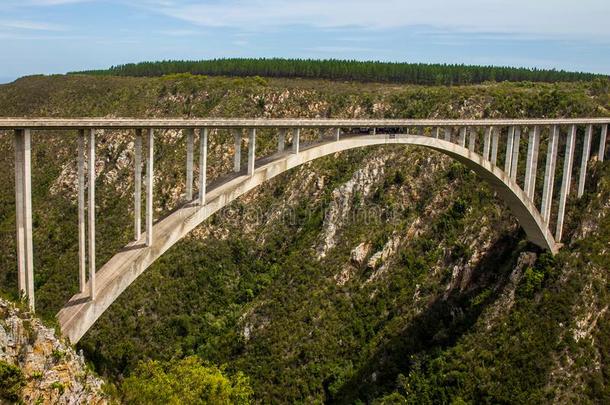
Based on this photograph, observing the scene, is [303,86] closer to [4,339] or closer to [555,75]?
[555,75]

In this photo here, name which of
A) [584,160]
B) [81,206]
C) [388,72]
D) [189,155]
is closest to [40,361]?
[81,206]

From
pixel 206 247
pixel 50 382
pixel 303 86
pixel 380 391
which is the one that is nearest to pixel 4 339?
pixel 50 382

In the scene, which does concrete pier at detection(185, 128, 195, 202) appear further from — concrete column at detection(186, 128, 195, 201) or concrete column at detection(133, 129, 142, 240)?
concrete column at detection(133, 129, 142, 240)

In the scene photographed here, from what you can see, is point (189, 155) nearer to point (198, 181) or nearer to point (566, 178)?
point (198, 181)

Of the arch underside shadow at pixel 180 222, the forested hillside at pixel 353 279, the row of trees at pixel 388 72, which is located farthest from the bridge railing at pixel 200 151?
the row of trees at pixel 388 72

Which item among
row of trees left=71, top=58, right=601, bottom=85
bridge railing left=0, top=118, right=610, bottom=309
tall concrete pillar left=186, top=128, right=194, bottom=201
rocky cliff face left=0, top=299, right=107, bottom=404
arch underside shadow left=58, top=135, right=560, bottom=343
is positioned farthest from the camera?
row of trees left=71, top=58, right=601, bottom=85

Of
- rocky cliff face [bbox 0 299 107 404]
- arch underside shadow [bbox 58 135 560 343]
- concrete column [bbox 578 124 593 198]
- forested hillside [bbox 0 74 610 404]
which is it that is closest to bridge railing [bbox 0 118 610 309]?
concrete column [bbox 578 124 593 198]
